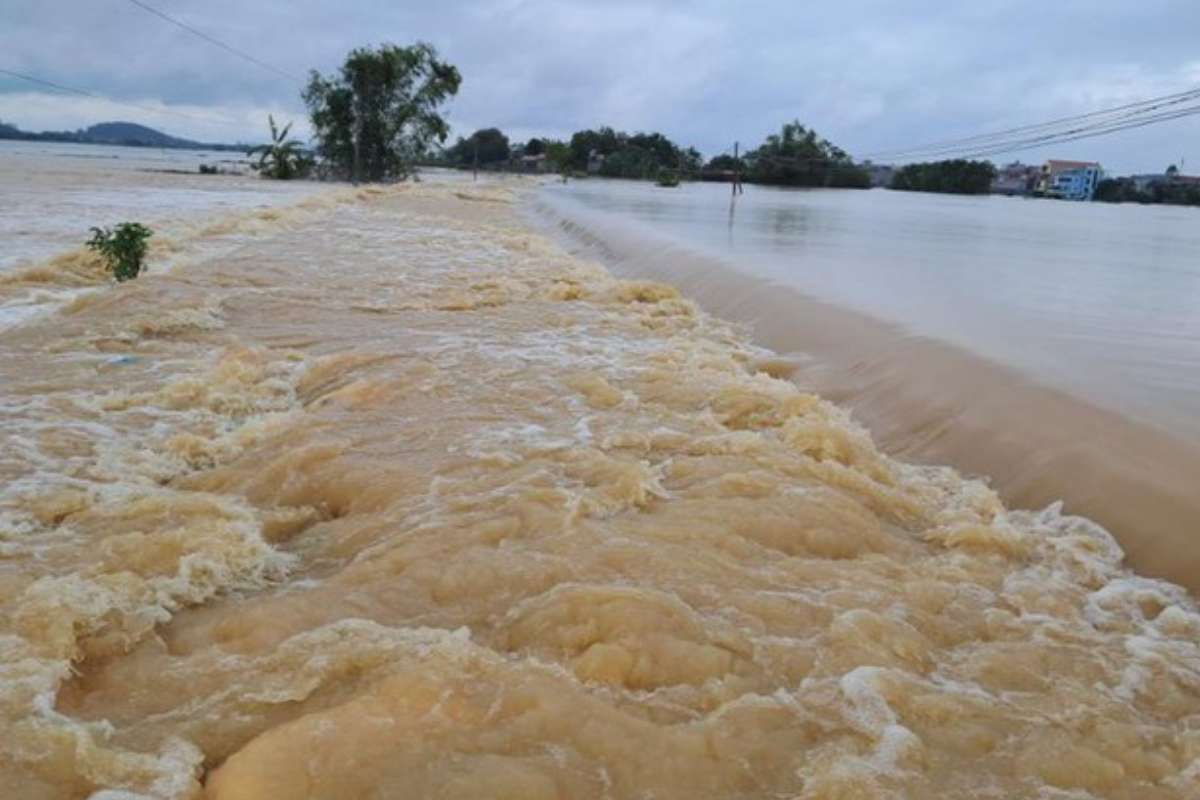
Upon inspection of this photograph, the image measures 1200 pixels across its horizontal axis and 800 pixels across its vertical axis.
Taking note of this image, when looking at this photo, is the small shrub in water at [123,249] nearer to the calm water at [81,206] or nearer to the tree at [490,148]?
the calm water at [81,206]

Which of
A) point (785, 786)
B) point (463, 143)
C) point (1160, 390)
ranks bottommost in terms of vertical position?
point (785, 786)

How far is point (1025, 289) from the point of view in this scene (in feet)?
42.5

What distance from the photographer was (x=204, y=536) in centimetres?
453

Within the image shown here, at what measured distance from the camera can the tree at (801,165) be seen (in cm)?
9450

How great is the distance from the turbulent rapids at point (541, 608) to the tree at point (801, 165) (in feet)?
300

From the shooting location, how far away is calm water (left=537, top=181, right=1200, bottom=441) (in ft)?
24.3

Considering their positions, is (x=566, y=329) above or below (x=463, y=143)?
below

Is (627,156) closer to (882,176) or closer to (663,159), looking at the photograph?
(663,159)

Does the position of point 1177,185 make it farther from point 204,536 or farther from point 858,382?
point 204,536

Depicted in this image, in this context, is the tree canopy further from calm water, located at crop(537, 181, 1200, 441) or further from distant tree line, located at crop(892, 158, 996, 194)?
calm water, located at crop(537, 181, 1200, 441)

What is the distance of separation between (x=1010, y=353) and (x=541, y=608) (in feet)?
19.3

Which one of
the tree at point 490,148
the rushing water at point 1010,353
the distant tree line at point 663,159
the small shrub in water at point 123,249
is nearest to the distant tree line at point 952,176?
the distant tree line at point 663,159

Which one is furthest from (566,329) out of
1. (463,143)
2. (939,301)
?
(463,143)

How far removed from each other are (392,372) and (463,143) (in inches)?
4853
